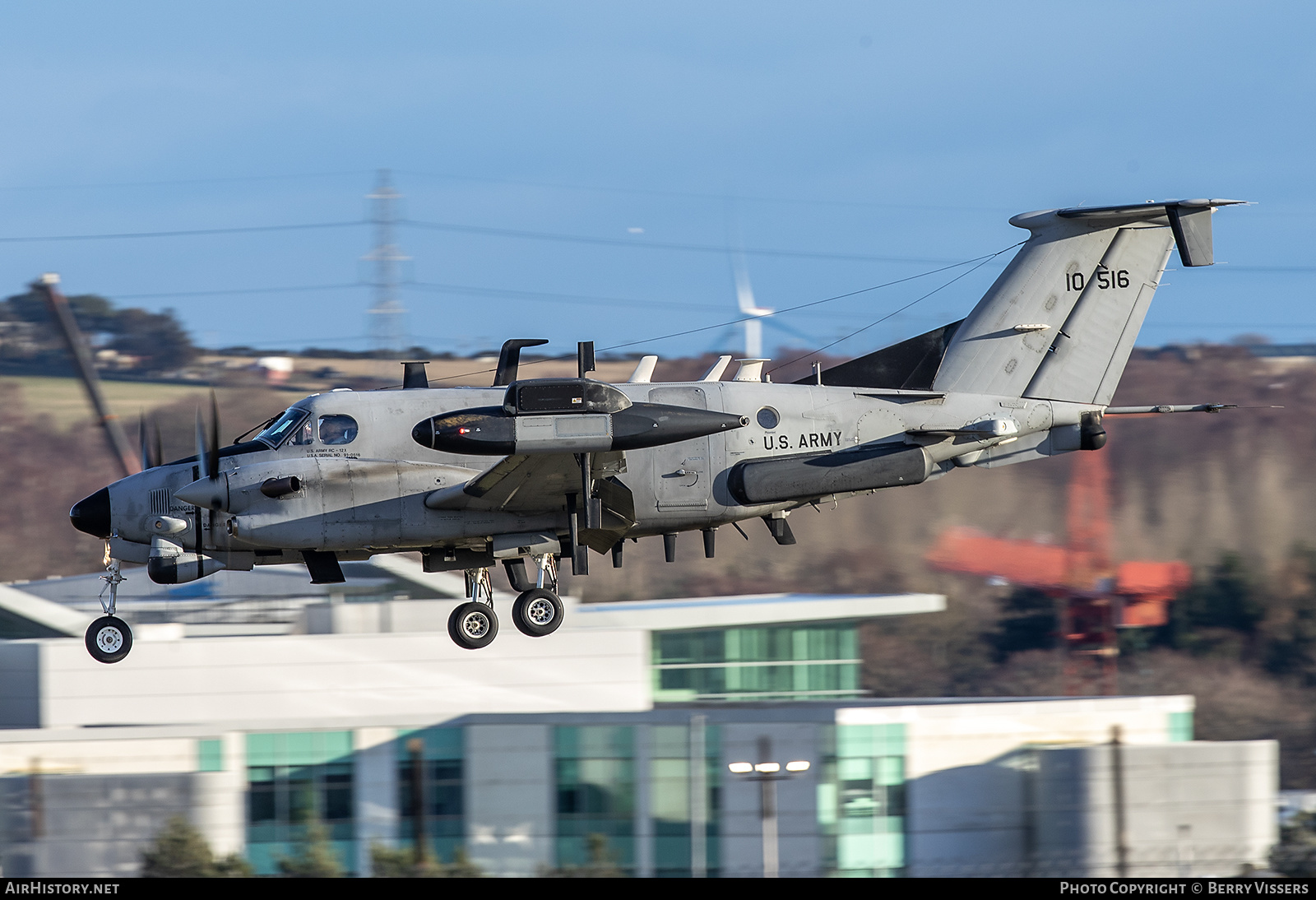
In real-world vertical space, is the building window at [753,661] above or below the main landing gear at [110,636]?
below

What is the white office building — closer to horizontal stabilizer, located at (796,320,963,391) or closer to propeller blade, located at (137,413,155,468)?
horizontal stabilizer, located at (796,320,963,391)

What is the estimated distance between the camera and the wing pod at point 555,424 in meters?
19.0

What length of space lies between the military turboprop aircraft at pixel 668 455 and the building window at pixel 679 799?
1197cm

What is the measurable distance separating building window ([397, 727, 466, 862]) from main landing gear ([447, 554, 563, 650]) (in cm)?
1293

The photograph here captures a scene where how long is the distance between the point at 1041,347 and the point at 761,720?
14125 mm

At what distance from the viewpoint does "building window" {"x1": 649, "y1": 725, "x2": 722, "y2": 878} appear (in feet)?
113

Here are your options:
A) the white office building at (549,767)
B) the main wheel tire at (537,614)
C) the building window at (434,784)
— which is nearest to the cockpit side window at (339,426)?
the main wheel tire at (537,614)

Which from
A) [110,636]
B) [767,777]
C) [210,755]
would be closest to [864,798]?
[767,777]

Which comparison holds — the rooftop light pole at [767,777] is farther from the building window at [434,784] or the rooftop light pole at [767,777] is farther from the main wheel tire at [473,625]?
the main wheel tire at [473,625]

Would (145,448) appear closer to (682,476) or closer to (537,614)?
(537,614)

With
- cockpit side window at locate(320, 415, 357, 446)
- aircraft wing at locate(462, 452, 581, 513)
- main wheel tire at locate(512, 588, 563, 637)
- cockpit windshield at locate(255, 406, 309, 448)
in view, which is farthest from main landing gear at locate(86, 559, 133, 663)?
main wheel tire at locate(512, 588, 563, 637)
